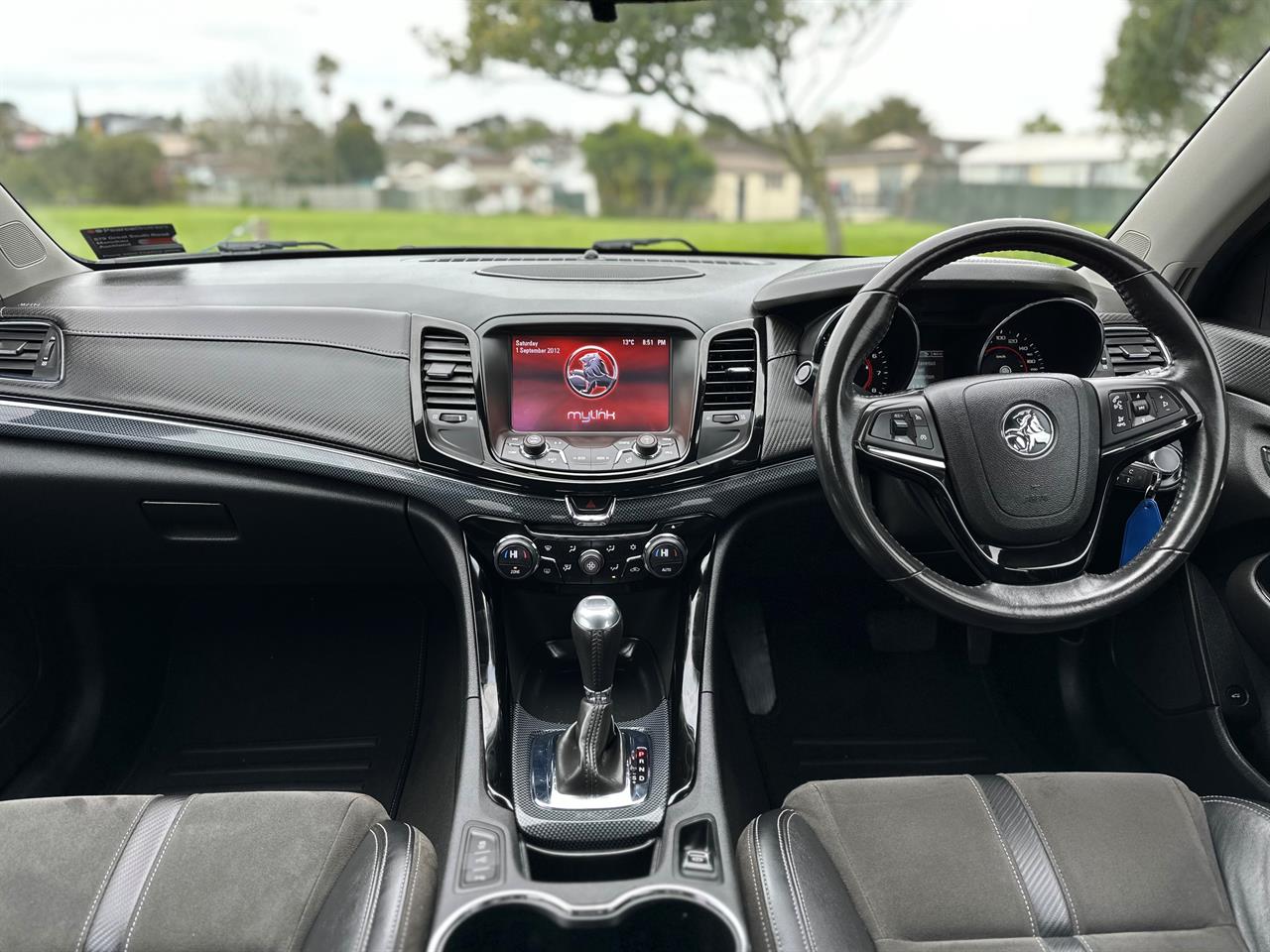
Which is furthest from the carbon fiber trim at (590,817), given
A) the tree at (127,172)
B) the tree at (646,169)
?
the tree at (127,172)

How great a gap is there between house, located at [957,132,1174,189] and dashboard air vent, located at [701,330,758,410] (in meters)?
0.79

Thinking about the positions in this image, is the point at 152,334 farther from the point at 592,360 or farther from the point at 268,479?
the point at 592,360

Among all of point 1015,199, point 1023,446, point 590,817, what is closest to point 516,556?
point 590,817

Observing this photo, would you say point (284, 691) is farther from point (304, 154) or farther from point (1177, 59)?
point (1177, 59)

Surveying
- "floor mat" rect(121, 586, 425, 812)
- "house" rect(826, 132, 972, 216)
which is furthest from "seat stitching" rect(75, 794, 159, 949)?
"house" rect(826, 132, 972, 216)

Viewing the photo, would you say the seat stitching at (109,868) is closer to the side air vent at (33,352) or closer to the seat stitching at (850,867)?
the side air vent at (33,352)

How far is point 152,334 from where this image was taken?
2.18 metres

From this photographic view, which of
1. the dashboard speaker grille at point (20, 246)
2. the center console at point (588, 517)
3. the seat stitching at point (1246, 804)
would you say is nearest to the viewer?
the seat stitching at point (1246, 804)

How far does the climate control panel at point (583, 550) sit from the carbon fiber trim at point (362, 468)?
0.03 metres

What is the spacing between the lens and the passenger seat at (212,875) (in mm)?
1438

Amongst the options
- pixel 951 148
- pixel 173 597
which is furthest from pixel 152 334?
pixel 951 148

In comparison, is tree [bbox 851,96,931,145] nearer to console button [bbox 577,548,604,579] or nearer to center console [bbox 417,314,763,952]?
center console [bbox 417,314,763,952]

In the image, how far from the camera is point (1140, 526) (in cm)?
200

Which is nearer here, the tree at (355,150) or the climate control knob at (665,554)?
the climate control knob at (665,554)
